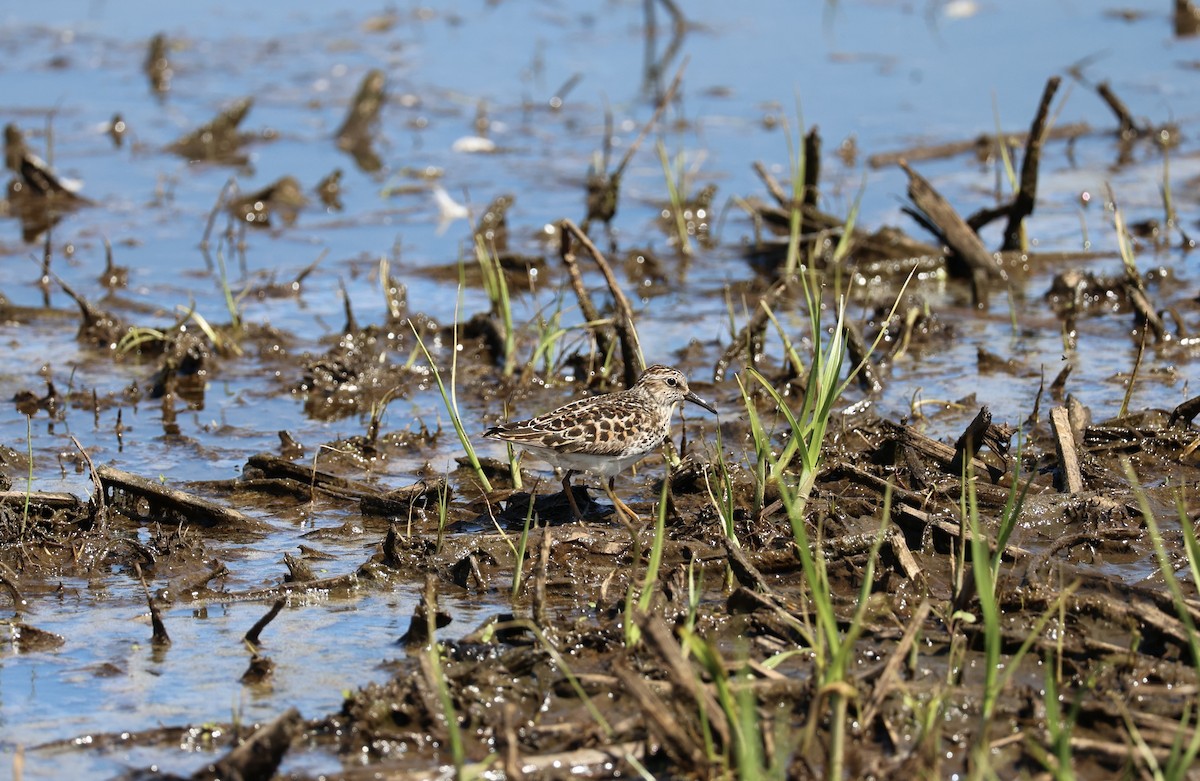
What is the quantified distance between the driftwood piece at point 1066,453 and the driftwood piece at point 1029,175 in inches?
152

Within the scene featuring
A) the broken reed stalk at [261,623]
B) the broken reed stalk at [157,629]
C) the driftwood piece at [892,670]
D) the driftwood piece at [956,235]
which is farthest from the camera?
the driftwood piece at [956,235]

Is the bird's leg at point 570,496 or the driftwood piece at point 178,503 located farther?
the driftwood piece at point 178,503

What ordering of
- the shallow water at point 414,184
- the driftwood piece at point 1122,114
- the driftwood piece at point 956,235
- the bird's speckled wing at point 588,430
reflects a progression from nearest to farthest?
the shallow water at point 414,184 → the bird's speckled wing at point 588,430 → the driftwood piece at point 956,235 → the driftwood piece at point 1122,114

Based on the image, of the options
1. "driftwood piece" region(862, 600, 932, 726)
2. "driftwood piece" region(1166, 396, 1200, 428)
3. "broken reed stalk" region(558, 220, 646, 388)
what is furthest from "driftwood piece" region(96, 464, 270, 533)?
"driftwood piece" region(1166, 396, 1200, 428)

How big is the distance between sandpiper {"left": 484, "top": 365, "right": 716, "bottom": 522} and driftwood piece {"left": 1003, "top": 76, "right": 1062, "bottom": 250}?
4.83 m

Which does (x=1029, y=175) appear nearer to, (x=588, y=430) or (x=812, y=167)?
(x=812, y=167)

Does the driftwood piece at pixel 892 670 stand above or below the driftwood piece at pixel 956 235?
below

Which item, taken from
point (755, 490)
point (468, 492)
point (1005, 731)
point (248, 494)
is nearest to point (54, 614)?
point (248, 494)

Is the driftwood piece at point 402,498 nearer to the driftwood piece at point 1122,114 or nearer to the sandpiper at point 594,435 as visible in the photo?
the sandpiper at point 594,435

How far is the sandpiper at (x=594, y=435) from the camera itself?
7.50 metres

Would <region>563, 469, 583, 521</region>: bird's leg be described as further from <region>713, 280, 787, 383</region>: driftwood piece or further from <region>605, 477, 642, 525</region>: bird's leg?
<region>713, 280, 787, 383</region>: driftwood piece

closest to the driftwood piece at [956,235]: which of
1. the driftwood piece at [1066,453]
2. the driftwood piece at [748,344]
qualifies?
the driftwood piece at [748,344]

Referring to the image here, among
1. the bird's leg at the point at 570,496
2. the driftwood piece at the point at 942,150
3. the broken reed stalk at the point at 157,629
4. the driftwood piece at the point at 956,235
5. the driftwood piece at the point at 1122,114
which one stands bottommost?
the broken reed stalk at the point at 157,629

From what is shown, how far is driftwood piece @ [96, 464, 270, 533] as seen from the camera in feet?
25.2
